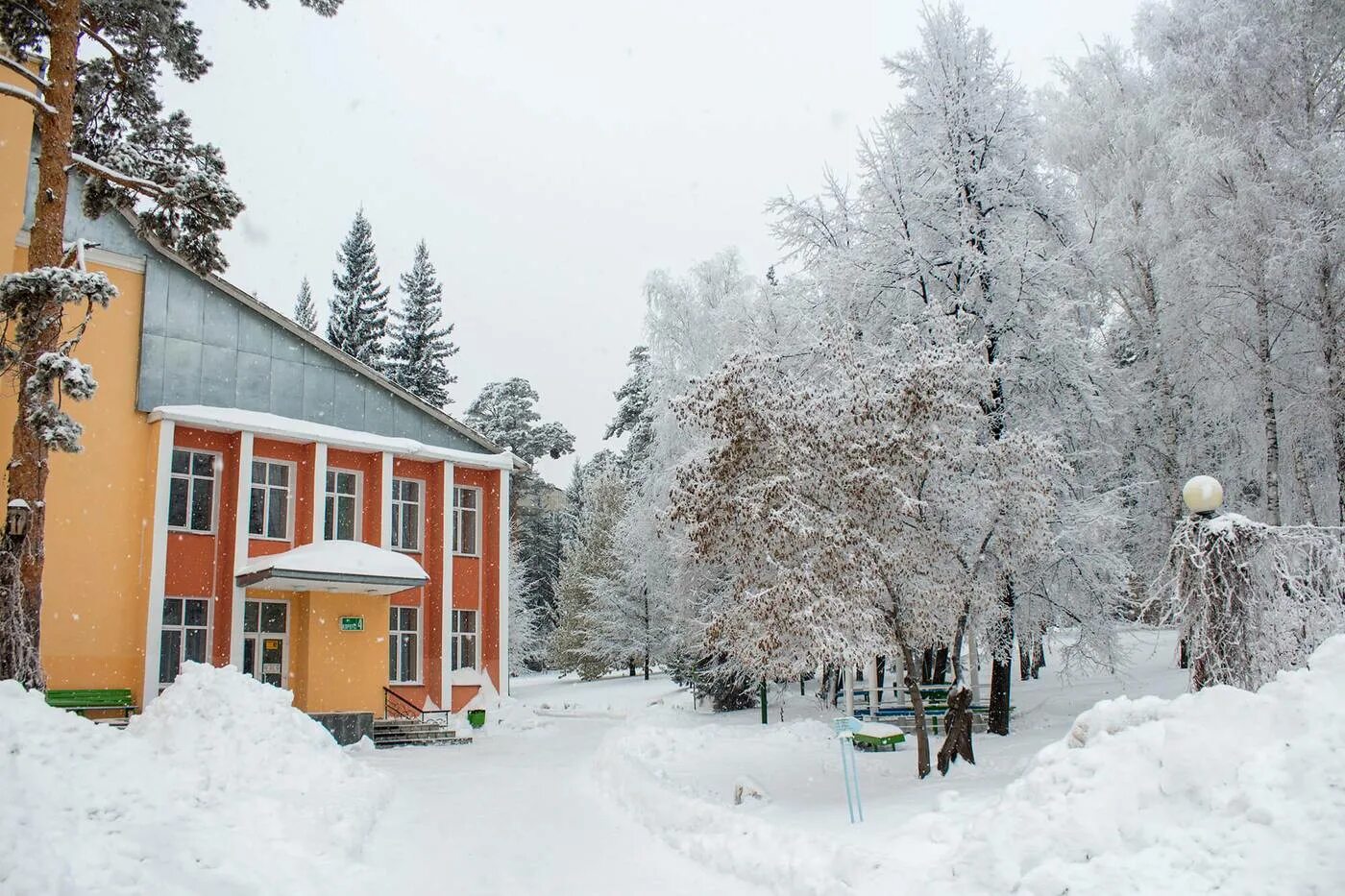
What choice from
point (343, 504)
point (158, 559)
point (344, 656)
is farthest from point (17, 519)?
point (343, 504)

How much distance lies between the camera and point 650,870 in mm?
9102

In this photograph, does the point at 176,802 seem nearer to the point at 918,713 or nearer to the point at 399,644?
the point at 918,713

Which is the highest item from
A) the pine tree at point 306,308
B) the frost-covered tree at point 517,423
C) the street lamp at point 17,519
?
the pine tree at point 306,308

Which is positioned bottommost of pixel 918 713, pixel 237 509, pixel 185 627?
pixel 918 713

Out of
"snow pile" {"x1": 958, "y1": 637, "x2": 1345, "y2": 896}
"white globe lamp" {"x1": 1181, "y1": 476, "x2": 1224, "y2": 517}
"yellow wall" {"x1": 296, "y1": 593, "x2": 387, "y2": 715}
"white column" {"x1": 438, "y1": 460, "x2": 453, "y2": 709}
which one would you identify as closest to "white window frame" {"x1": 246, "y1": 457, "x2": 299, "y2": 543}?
"yellow wall" {"x1": 296, "y1": 593, "x2": 387, "y2": 715}

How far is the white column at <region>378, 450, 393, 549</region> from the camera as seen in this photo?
24984 mm

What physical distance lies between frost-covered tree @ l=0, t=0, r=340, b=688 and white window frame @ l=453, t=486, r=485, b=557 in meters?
15.1

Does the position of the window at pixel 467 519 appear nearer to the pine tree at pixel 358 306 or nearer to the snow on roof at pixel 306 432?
the snow on roof at pixel 306 432

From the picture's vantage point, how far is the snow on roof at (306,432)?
71.6 ft

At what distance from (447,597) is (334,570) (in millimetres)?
5734

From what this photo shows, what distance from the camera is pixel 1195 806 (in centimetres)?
601

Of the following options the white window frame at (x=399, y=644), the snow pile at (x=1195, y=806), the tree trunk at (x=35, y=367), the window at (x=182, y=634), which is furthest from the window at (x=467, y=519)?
the snow pile at (x=1195, y=806)

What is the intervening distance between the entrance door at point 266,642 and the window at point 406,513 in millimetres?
3906

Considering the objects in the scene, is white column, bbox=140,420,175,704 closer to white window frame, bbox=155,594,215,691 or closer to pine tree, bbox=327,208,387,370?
white window frame, bbox=155,594,215,691
